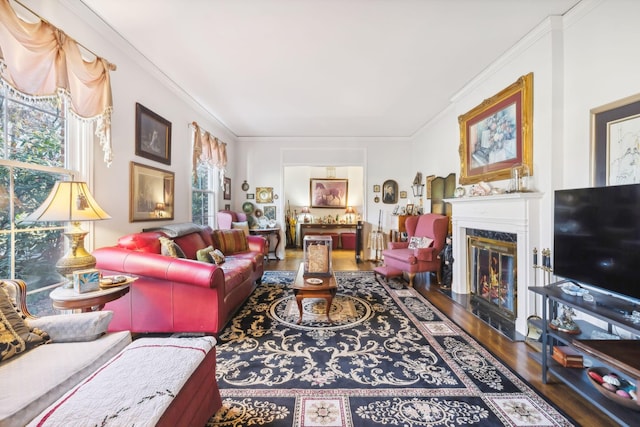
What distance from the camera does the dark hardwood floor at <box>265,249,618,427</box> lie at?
60.3 inches

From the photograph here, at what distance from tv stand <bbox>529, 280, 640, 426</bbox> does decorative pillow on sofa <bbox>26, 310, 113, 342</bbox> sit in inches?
111

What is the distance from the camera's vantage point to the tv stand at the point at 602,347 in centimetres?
130

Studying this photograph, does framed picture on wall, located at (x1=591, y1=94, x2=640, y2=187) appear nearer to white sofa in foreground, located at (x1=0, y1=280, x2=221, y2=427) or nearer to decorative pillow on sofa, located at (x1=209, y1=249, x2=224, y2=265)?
white sofa in foreground, located at (x1=0, y1=280, x2=221, y2=427)

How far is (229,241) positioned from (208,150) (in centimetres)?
171

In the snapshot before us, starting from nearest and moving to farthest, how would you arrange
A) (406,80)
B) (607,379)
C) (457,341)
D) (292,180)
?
1. (607,379)
2. (457,341)
3. (406,80)
4. (292,180)

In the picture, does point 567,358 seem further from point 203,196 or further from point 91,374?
point 203,196

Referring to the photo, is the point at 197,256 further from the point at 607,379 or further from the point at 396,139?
the point at 396,139

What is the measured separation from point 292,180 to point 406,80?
562 centimetres

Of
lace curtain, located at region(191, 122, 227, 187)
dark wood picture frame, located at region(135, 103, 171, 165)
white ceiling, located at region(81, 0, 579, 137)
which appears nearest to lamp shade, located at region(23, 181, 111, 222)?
dark wood picture frame, located at region(135, 103, 171, 165)

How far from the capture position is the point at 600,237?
63.7 inches

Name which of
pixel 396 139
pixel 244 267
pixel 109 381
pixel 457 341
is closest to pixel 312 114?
pixel 396 139

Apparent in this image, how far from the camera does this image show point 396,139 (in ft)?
20.1

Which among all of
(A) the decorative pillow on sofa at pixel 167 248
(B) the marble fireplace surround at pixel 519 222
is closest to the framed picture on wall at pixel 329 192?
(B) the marble fireplace surround at pixel 519 222

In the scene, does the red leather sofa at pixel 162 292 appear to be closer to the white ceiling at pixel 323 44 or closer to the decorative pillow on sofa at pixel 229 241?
the decorative pillow on sofa at pixel 229 241
